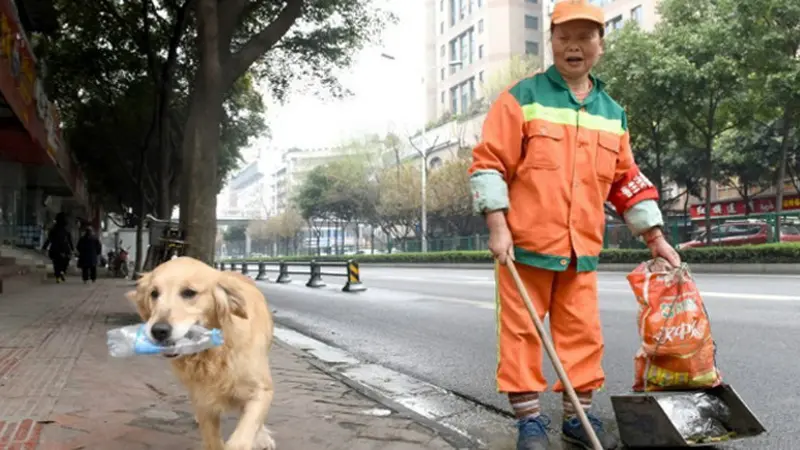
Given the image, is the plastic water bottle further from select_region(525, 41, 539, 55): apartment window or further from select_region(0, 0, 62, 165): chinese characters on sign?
select_region(525, 41, 539, 55): apartment window

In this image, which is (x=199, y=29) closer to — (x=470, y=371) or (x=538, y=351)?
(x=470, y=371)

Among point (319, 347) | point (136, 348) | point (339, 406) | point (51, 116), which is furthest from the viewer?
point (51, 116)

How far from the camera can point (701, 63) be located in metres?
21.9

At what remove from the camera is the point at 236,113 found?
26516 mm

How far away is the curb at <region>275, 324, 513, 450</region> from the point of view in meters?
3.69

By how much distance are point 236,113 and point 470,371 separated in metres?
22.4

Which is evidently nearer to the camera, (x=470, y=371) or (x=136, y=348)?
(x=136, y=348)

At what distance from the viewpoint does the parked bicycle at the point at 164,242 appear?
8.84 metres

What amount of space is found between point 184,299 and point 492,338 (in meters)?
5.36

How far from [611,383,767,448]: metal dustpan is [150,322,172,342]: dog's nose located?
1.98 meters

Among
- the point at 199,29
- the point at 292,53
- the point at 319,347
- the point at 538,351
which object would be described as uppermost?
the point at 292,53

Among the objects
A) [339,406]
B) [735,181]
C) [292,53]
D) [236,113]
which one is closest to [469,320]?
[339,406]

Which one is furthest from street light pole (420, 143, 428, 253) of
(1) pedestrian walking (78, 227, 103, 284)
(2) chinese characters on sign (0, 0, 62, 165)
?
(2) chinese characters on sign (0, 0, 62, 165)

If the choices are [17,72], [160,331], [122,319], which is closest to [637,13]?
[17,72]
